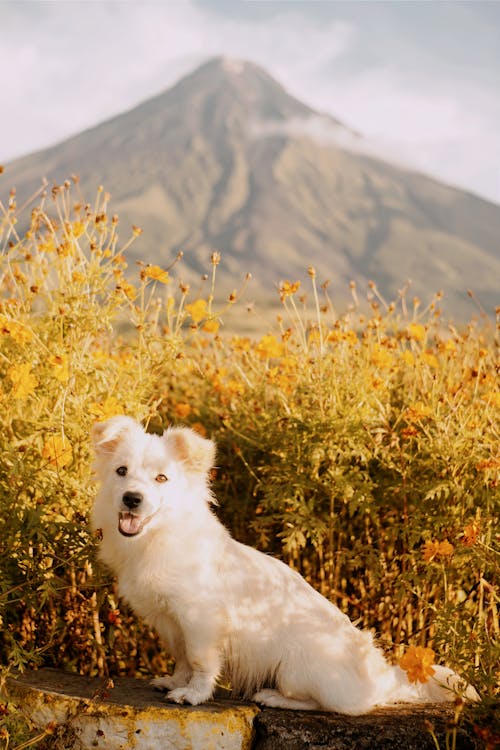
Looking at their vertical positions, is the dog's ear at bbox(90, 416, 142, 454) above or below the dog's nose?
above

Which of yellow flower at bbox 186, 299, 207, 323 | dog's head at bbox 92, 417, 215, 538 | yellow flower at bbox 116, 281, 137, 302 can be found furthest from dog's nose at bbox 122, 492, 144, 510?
yellow flower at bbox 186, 299, 207, 323

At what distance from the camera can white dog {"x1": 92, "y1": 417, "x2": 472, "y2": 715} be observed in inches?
130

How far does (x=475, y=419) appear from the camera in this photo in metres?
4.02

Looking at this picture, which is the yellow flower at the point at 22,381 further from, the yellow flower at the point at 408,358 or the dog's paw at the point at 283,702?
the yellow flower at the point at 408,358

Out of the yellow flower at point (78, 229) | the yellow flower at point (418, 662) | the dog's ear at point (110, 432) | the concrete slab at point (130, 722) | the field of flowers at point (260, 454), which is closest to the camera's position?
the yellow flower at point (418, 662)

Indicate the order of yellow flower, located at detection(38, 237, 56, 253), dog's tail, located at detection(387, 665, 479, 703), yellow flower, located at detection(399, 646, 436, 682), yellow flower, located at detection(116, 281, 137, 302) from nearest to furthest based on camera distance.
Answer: yellow flower, located at detection(399, 646, 436, 682) < dog's tail, located at detection(387, 665, 479, 703) < yellow flower, located at detection(116, 281, 137, 302) < yellow flower, located at detection(38, 237, 56, 253)

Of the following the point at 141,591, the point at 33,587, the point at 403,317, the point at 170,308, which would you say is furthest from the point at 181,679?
the point at 403,317

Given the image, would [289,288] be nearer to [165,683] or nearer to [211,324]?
[211,324]

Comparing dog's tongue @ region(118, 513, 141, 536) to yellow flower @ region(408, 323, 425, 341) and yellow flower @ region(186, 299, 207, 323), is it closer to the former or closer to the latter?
yellow flower @ region(186, 299, 207, 323)

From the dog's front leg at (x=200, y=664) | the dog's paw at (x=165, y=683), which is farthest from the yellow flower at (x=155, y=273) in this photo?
the dog's paw at (x=165, y=683)

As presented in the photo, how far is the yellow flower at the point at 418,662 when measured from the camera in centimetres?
268

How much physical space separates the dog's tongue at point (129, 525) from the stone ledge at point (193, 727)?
632 millimetres

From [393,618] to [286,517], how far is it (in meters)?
1.02

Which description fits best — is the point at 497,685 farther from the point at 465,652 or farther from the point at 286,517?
the point at 286,517
